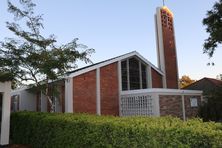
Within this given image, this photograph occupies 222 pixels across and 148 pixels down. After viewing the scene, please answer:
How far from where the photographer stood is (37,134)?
830 cm

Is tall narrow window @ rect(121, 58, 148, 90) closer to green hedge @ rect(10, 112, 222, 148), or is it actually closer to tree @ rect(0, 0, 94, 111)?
tree @ rect(0, 0, 94, 111)

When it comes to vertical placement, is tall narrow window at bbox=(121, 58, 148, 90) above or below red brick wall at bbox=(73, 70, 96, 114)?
above

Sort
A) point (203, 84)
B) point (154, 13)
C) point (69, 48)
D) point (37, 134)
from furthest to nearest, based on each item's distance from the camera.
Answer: point (203, 84) → point (154, 13) → point (69, 48) → point (37, 134)

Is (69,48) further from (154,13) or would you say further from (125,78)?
(154,13)

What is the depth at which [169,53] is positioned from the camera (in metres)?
18.7

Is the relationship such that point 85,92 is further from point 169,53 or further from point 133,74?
point 169,53

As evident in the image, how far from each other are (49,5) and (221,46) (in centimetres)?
1122

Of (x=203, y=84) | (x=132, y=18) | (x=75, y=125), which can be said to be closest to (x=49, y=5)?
(x=132, y=18)

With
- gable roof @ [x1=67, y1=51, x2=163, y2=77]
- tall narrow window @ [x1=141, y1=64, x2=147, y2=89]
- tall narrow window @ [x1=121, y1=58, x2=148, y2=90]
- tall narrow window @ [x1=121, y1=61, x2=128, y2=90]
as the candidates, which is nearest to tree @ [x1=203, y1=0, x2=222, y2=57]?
gable roof @ [x1=67, y1=51, x2=163, y2=77]

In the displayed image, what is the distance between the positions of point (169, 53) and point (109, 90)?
23.5 ft

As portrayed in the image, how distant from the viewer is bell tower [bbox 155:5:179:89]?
18.1 meters

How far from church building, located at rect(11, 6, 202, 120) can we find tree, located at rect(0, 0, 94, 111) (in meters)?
1.58

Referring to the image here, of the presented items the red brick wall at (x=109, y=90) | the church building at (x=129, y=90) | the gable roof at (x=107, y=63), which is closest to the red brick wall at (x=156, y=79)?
the church building at (x=129, y=90)

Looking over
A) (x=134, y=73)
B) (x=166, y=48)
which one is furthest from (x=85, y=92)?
(x=166, y=48)
